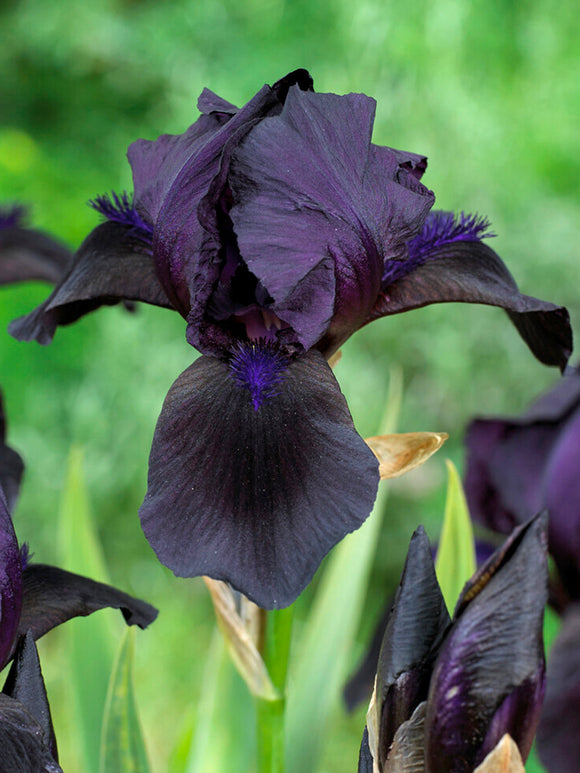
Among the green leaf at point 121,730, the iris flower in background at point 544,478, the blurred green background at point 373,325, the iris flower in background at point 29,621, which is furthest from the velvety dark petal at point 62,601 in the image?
the blurred green background at point 373,325

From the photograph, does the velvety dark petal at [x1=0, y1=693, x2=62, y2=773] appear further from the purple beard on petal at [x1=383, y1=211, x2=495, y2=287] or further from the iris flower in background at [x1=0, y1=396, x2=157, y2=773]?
the purple beard on petal at [x1=383, y1=211, x2=495, y2=287]

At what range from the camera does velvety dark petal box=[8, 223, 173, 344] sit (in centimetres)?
51

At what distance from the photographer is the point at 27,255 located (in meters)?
0.79

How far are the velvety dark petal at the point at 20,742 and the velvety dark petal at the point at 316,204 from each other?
21 cm

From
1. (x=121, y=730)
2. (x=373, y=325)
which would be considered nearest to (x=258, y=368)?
(x=121, y=730)

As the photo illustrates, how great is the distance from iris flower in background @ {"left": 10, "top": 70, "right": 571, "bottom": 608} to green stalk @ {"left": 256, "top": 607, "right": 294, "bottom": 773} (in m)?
0.14

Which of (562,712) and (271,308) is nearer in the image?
(271,308)

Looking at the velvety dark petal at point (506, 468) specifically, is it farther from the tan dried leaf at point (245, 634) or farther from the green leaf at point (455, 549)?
the tan dried leaf at point (245, 634)

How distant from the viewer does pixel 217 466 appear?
0.42 meters

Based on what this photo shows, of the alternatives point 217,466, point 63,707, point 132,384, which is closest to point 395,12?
point 132,384

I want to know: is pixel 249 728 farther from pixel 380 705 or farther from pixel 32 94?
A: pixel 32 94

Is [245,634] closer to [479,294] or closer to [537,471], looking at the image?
[479,294]

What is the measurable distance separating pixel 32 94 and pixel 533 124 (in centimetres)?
199

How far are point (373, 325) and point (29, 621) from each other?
1778 mm
